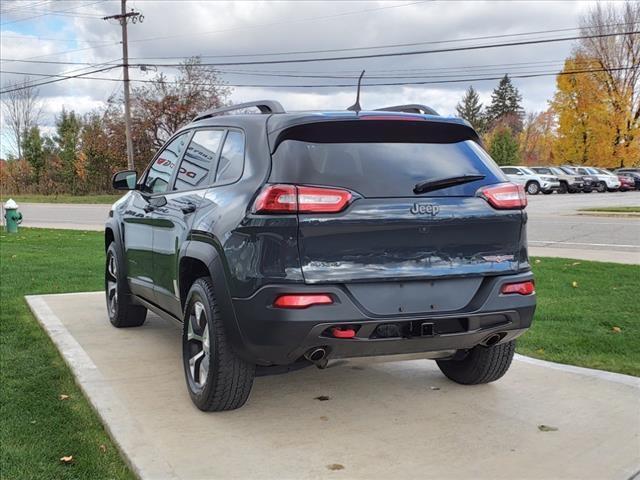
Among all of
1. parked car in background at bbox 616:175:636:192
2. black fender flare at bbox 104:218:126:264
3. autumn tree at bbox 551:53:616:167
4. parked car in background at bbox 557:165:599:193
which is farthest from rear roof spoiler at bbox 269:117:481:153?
parked car in background at bbox 616:175:636:192

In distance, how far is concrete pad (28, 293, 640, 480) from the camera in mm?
3350

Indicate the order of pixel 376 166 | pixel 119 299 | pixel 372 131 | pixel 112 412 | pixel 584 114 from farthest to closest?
pixel 584 114 < pixel 119 299 < pixel 112 412 < pixel 372 131 < pixel 376 166

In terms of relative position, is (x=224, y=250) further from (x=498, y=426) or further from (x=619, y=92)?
(x=619, y=92)

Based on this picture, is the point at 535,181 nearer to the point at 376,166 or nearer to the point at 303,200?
the point at 376,166

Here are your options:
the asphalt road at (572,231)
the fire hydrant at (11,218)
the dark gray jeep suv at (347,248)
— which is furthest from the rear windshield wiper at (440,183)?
the fire hydrant at (11,218)

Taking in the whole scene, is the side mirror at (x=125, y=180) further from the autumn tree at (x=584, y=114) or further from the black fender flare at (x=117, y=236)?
the autumn tree at (x=584, y=114)

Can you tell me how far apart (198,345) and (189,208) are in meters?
0.89

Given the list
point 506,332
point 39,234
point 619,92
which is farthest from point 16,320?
point 619,92

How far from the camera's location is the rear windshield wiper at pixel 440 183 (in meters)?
3.61

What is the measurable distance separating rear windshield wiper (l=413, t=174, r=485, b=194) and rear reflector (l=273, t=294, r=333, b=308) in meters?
0.77

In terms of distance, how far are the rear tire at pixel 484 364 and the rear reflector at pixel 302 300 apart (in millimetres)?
1402

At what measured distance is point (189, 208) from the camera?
436 centimetres

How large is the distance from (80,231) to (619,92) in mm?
15360

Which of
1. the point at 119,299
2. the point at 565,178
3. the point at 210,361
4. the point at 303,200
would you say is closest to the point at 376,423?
the point at 210,361
